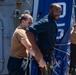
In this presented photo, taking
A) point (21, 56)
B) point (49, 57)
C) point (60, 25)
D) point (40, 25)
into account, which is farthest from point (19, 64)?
point (60, 25)

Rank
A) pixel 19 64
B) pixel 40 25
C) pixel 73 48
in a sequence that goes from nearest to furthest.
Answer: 1. pixel 40 25
2. pixel 19 64
3. pixel 73 48

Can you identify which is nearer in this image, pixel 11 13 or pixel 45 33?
pixel 45 33

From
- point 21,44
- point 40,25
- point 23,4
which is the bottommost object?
point 21,44

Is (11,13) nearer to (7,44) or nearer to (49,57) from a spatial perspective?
(7,44)

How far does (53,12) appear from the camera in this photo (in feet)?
13.5

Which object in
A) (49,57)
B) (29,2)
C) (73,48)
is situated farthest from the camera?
(73,48)

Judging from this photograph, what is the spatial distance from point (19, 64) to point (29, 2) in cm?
201

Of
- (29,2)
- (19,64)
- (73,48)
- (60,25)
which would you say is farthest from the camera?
(73,48)

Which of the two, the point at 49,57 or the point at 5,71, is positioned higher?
the point at 49,57

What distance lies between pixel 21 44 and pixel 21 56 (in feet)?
0.73

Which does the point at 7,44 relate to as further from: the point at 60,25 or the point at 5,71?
the point at 60,25

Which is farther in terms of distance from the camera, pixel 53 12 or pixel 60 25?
pixel 60 25

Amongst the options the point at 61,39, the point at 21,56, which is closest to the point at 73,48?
the point at 61,39

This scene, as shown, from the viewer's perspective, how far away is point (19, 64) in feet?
15.3
